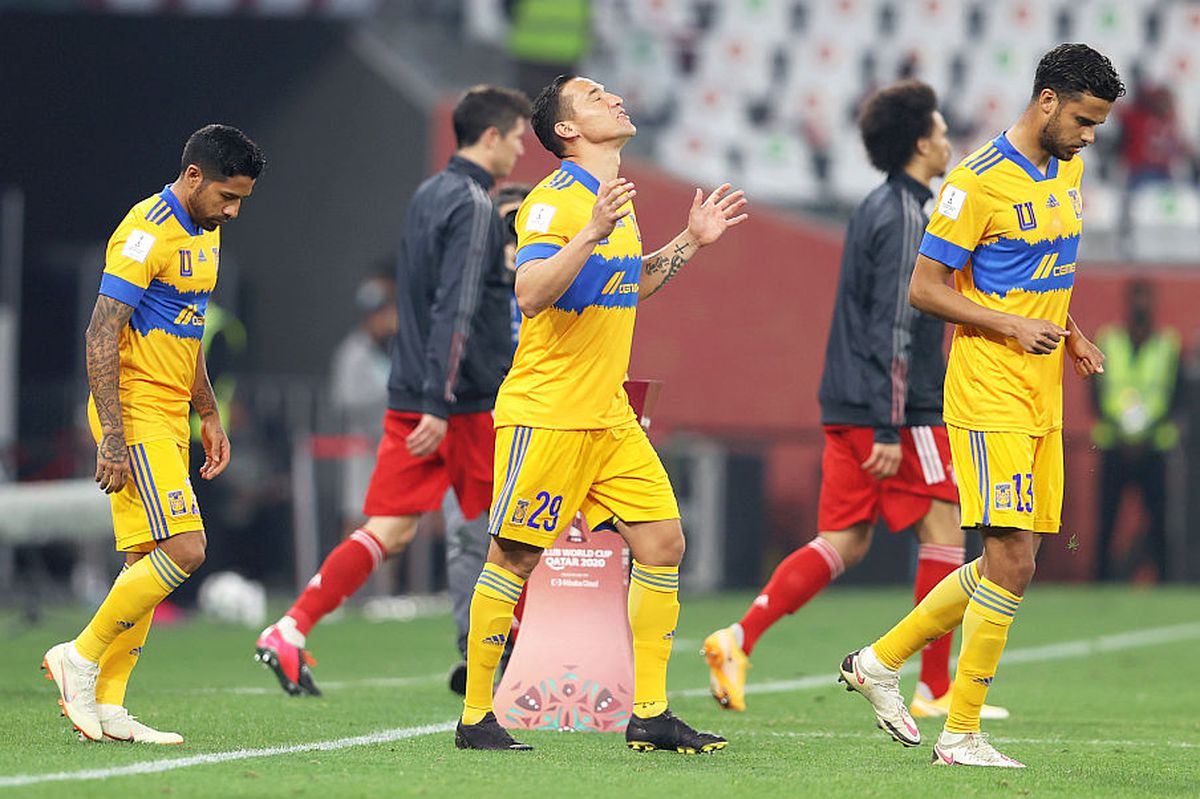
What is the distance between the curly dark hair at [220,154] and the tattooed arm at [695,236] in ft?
4.28

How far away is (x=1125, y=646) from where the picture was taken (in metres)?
11.8

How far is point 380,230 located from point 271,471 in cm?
253

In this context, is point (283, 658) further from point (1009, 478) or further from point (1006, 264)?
point (1006, 264)

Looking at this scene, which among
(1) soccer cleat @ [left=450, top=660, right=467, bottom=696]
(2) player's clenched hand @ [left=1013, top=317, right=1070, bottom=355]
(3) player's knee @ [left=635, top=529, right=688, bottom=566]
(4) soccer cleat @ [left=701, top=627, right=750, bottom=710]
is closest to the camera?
(2) player's clenched hand @ [left=1013, top=317, right=1070, bottom=355]

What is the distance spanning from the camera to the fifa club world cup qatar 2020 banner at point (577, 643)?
Answer: 7.39 metres

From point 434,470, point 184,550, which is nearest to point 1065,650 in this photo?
point 434,470

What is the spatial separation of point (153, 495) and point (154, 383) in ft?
1.17

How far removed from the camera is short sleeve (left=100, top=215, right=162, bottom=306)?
21.4 feet

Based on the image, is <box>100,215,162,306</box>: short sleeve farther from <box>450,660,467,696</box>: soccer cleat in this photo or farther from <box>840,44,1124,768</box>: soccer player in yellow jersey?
<box>450,660,467,696</box>: soccer cleat

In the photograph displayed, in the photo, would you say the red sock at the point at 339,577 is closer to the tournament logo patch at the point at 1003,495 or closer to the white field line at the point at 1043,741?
the white field line at the point at 1043,741

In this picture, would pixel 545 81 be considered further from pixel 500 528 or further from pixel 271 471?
pixel 500 528

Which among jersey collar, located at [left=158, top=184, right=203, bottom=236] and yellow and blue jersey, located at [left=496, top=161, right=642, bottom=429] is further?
jersey collar, located at [left=158, top=184, right=203, bottom=236]

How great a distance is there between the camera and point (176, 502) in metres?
6.63

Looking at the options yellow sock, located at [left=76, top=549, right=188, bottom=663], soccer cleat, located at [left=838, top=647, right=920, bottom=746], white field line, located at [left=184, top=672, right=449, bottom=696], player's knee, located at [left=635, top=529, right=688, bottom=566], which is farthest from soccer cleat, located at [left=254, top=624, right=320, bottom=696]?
soccer cleat, located at [left=838, top=647, right=920, bottom=746]
